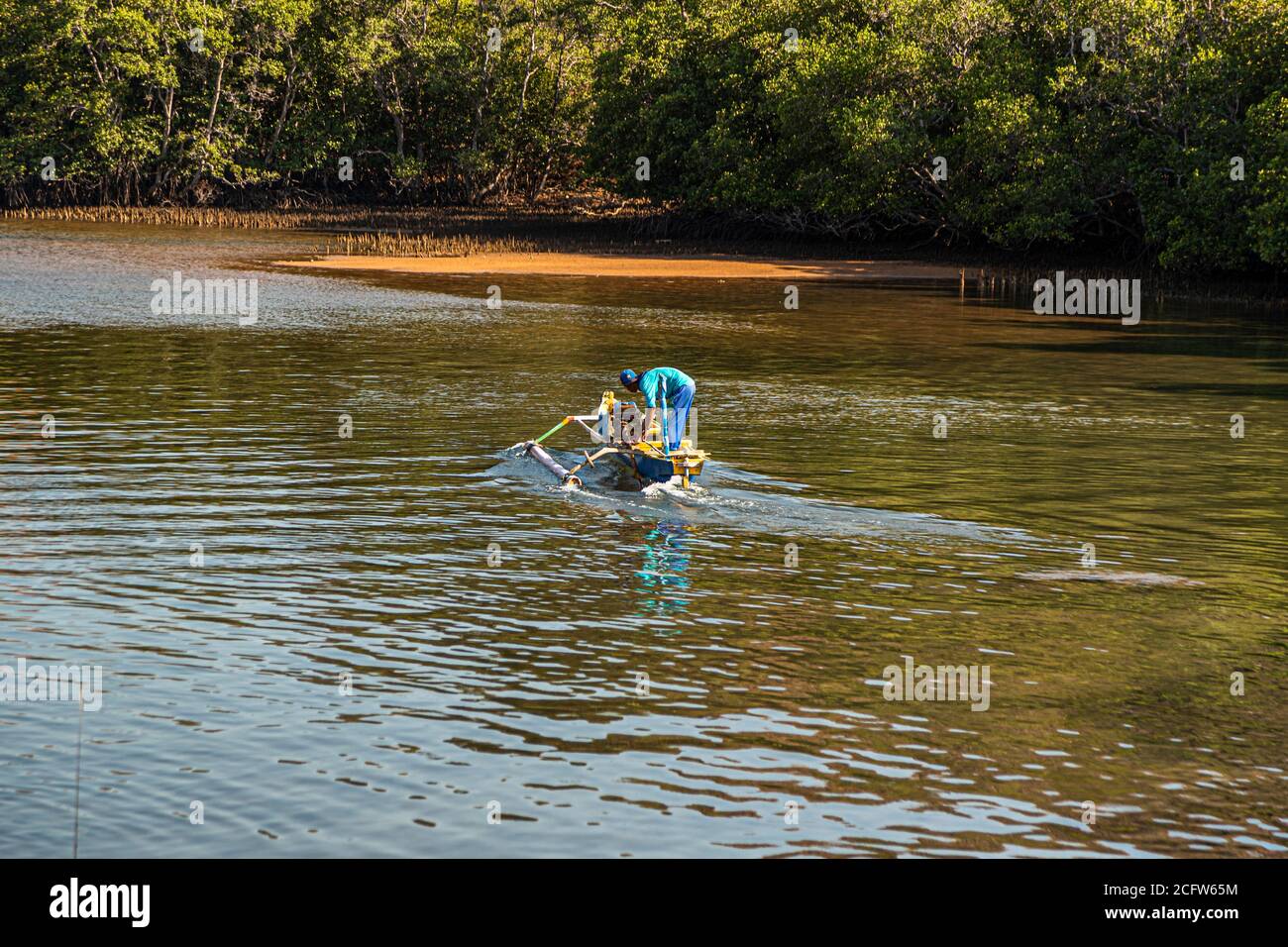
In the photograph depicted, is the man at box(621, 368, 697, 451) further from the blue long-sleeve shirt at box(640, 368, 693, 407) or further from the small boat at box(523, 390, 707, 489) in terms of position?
the small boat at box(523, 390, 707, 489)

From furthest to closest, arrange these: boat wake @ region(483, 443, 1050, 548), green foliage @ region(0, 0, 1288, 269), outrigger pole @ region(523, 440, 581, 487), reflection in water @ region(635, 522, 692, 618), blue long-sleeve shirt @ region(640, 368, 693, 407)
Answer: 1. green foliage @ region(0, 0, 1288, 269)
2. outrigger pole @ region(523, 440, 581, 487)
3. blue long-sleeve shirt @ region(640, 368, 693, 407)
4. boat wake @ region(483, 443, 1050, 548)
5. reflection in water @ region(635, 522, 692, 618)

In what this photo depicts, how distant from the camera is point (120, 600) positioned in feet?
52.0

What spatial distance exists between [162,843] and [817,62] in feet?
220

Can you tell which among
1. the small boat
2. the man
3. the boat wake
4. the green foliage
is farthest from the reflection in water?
the green foliage

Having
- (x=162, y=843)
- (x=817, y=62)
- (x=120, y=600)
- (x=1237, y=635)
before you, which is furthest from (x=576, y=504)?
(x=817, y=62)

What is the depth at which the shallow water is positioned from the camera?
10875 mm

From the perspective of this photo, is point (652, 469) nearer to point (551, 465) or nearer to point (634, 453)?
point (634, 453)

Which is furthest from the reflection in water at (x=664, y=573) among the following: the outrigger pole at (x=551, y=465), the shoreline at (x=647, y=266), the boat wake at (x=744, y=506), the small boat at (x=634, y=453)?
the shoreline at (x=647, y=266)

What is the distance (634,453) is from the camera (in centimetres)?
2239

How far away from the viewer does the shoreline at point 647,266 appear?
6588cm

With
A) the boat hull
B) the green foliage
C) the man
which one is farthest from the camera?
the green foliage

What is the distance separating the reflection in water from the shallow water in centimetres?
8

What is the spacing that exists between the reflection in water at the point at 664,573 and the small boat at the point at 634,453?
1.49 metres

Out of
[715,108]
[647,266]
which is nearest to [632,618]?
[647,266]
